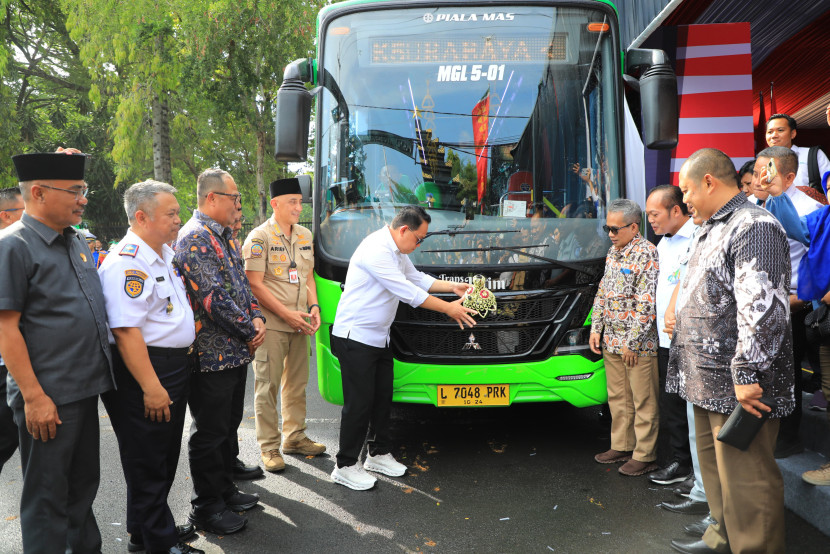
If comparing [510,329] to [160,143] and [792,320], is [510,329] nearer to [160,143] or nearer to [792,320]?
[792,320]

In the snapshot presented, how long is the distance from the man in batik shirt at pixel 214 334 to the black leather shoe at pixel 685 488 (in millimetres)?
2562

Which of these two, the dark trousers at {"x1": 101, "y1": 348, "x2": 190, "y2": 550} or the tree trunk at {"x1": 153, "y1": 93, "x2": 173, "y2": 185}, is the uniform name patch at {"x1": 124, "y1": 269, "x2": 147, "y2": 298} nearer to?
the dark trousers at {"x1": 101, "y1": 348, "x2": 190, "y2": 550}

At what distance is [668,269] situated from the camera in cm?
420

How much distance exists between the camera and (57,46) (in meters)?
21.2

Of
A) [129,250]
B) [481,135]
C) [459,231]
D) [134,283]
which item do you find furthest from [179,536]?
[481,135]

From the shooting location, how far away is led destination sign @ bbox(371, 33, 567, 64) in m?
4.69

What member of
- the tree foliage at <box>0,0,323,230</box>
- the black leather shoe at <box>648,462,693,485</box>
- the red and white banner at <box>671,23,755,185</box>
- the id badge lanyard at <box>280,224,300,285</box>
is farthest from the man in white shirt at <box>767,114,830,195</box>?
the tree foliage at <box>0,0,323,230</box>

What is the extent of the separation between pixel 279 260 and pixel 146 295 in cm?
167

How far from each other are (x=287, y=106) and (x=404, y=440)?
2.70 meters

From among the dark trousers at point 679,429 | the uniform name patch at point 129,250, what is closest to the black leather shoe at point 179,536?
the uniform name patch at point 129,250

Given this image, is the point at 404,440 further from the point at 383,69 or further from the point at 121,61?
the point at 121,61

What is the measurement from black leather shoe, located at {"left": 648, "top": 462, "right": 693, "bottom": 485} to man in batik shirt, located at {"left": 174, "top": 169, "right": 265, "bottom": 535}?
2542mm

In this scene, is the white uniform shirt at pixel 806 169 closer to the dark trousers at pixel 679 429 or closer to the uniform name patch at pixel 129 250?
the dark trousers at pixel 679 429

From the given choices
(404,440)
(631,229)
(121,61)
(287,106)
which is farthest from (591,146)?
(121,61)
